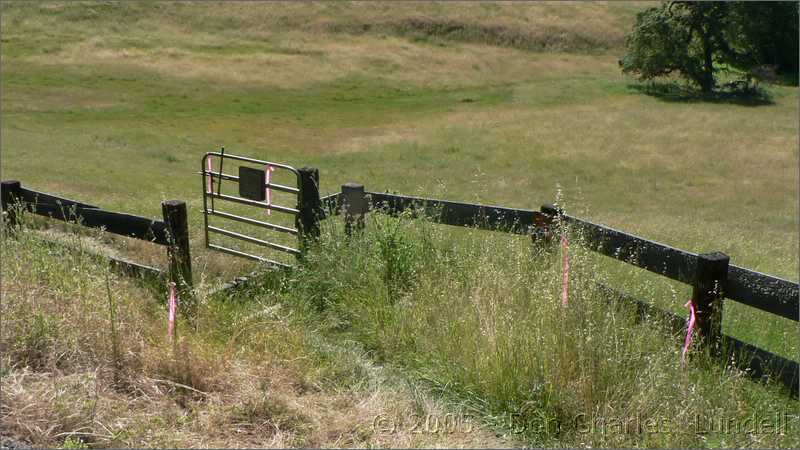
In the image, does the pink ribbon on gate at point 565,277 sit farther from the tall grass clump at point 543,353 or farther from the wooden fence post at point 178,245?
the wooden fence post at point 178,245

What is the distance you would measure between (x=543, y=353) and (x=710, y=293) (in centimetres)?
146

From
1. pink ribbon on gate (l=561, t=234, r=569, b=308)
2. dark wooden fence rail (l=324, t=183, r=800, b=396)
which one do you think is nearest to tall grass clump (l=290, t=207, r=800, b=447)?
pink ribbon on gate (l=561, t=234, r=569, b=308)

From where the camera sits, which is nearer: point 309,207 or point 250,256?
point 309,207

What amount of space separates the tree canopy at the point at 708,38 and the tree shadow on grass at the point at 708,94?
859 millimetres

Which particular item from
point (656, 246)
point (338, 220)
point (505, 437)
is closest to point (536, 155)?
point (338, 220)

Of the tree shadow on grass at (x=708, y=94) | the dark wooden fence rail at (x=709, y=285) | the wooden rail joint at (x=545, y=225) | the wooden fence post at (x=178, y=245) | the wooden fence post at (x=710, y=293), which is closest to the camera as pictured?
the dark wooden fence rail at (x=709, y=285)

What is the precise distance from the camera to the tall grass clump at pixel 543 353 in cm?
482

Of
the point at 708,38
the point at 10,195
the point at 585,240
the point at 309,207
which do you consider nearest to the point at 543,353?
the point at 585,240

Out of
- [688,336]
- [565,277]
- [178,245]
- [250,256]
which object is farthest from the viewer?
[250,256]

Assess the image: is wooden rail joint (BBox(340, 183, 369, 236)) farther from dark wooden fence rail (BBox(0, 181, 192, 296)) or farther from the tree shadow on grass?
the tree shadow on grass

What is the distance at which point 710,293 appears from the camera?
582 centimetres

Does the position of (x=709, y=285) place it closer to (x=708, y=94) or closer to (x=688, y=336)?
(x=688, y=336)

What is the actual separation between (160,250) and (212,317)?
3.44 m

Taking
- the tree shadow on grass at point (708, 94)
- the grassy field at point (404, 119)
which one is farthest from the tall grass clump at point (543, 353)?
the tree shadow on grass at point (708, 94)
